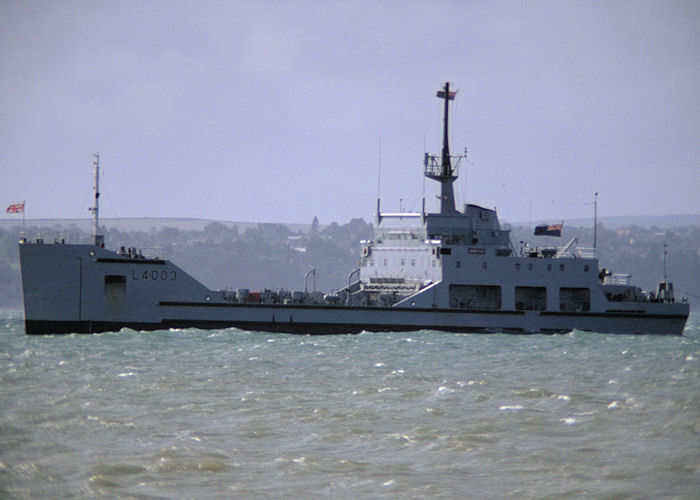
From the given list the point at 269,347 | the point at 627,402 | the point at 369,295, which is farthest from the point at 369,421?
the point at 369,295

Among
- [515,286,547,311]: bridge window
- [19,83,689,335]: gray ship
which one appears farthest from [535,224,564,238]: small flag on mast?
[515,286,547,311]: bridge window

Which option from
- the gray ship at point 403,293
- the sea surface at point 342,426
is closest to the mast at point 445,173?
the gray ship at point 403,293

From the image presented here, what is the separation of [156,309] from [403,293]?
40.5ft

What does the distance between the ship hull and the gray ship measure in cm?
5

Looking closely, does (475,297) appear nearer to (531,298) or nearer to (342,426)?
(531,298)

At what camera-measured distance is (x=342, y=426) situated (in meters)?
16.4

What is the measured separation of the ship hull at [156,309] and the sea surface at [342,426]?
9079mm

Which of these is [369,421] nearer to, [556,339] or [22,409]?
[22,409]

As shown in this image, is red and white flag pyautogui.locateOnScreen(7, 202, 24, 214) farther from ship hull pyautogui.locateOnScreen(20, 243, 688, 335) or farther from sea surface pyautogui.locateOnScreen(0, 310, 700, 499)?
sea surface pyautogui.locateOnScreen(0, 310, 700, 499)

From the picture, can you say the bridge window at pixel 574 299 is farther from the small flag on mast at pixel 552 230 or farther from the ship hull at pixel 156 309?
the small flag on mast at pixel 552 230

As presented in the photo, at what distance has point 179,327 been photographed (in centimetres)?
3972

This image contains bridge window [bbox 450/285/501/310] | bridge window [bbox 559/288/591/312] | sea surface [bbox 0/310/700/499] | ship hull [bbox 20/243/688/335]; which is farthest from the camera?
bridge window [bbox 559/288/591/312]

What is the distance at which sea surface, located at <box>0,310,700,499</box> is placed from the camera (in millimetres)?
12531

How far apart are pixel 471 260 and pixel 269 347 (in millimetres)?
13818
